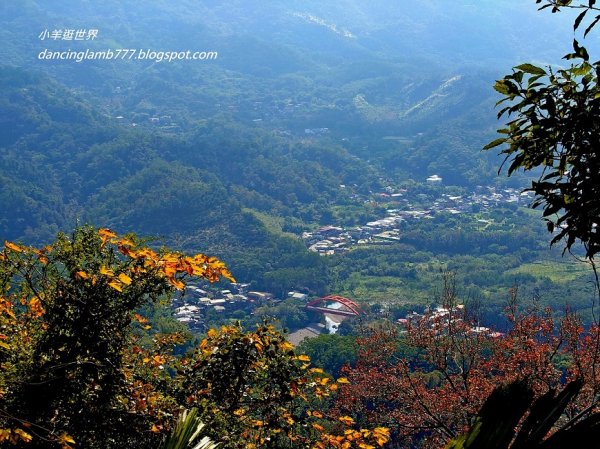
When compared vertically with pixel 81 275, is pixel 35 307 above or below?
below

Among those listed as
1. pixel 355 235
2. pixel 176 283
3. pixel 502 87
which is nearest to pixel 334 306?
pixel 355 235

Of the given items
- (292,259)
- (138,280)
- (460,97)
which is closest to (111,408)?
(138,280)

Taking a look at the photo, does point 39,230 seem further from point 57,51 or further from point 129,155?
point 57,51

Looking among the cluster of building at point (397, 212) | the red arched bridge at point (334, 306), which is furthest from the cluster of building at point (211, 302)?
the cluster of building at point (397, 212)

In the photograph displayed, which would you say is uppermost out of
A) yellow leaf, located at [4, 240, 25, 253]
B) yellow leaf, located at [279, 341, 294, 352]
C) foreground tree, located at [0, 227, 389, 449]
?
yellow leaf, located at [4, 240, 25, 253]

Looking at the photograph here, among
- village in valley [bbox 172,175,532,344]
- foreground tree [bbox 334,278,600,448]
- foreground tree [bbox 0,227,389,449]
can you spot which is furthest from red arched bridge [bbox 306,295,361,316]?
foreground tree [bbox 0,227,389,449]

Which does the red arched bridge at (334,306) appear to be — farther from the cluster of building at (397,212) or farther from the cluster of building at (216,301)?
the cluster of building at (397,212)

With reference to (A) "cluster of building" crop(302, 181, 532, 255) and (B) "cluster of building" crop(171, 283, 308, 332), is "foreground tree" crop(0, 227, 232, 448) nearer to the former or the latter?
(B) "cluster of building" crop(171, 283, 308, 332)

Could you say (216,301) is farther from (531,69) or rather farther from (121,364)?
(531,69)
